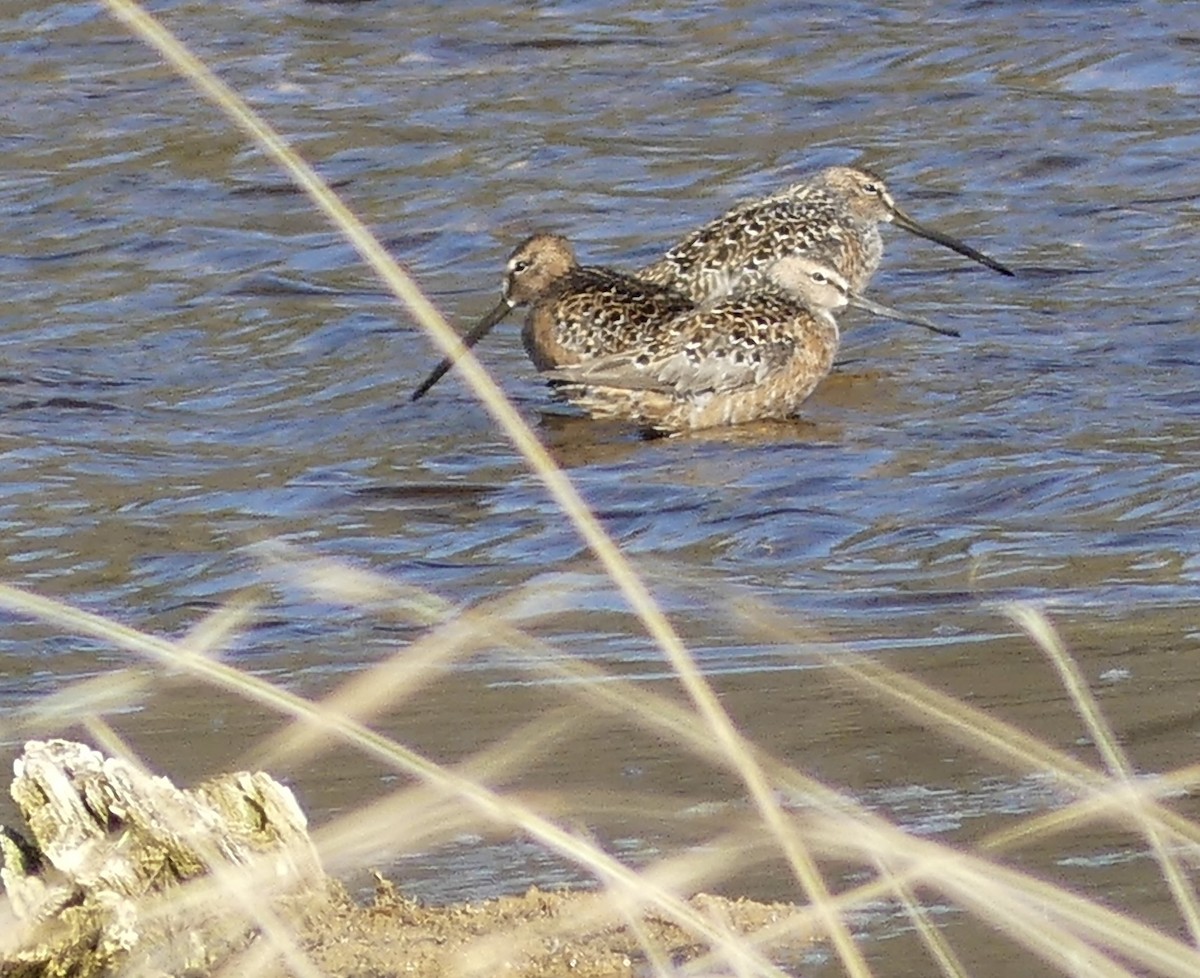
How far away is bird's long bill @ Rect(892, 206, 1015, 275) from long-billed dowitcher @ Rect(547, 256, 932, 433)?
3.55ft

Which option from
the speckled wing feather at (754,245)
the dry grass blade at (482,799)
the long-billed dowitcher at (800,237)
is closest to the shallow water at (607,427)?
the long-billed dowitcher at (800,237)

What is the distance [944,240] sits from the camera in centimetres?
964

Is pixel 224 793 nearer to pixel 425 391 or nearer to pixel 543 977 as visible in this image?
pixel 543 977

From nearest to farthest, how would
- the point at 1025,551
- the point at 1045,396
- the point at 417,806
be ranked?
the point at 417,806 → the point at 1025,551 → the point at 1045,396

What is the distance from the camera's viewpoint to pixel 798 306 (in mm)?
8586

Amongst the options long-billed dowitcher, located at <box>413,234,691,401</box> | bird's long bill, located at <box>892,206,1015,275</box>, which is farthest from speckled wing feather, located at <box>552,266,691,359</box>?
bird's long bill, located at <box>892,206,1015,275</box>

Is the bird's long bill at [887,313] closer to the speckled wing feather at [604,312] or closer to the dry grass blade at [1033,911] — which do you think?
the speckled wing feather at [604,312]

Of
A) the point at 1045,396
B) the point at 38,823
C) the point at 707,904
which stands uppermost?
the point at 38,823

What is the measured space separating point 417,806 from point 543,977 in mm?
379

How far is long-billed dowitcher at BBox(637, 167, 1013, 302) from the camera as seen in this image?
9.05 m

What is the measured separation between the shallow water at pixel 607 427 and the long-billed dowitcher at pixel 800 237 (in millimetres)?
240

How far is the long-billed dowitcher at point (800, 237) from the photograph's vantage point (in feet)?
29.7

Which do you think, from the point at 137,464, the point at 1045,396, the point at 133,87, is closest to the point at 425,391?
the point at 137,464

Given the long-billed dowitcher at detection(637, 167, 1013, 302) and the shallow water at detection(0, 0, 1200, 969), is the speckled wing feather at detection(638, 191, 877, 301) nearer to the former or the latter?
the long-billed dowitcher at detection(637, 167, 1013, 302)
